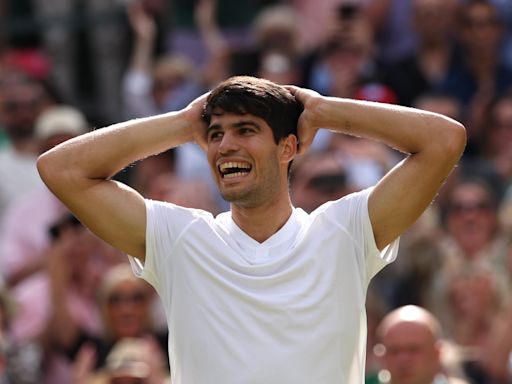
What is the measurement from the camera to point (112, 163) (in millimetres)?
5727

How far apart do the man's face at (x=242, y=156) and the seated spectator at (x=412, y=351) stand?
2.17m

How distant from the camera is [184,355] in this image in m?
5.52

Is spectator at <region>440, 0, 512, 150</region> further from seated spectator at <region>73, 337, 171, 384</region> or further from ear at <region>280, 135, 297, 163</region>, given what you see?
ear at <region>280, 135, 297, 163</region>

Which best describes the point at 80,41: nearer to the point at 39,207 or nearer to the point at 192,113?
the point at 39,207

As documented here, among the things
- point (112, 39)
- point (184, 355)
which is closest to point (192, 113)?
point (184, 355)

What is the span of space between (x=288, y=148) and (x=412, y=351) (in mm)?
2147

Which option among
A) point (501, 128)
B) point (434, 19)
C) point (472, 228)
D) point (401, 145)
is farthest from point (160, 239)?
point (434, 19)

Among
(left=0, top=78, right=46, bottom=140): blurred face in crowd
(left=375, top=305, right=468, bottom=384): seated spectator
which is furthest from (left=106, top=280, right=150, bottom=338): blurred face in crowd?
(left=0, top=78, right=46, bottom=140): blurred face in crowd

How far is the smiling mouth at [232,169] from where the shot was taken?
18.2 ft

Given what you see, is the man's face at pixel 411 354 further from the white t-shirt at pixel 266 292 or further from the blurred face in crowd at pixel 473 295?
the white t-shirt at pixel 266 292

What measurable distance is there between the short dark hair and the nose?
9cm

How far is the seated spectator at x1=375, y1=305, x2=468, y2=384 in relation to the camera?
755 centimetres

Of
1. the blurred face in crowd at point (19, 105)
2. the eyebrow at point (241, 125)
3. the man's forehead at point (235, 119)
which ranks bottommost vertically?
the blurred face in crowd at point (19, 105)

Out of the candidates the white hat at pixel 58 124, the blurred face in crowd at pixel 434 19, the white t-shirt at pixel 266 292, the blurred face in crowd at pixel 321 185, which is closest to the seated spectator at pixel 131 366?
the blurred face in crowd at pixel 321 185
